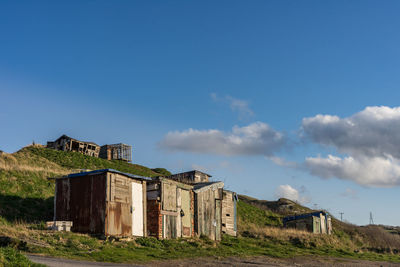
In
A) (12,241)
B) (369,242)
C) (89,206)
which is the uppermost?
(89,206)

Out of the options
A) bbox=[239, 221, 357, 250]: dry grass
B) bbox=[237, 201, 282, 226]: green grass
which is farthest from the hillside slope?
bbox=[237, 201, 282, 226]: green grass

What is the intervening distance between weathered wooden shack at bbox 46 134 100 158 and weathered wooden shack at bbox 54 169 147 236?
43068mm

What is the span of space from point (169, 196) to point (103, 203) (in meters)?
5.31

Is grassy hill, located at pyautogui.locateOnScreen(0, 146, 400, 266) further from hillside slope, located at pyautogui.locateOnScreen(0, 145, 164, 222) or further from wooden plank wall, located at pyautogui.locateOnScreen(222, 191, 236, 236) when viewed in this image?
wooden plank wall, located at pyautogui.locateOnScreen(222, 191, 236, 236)

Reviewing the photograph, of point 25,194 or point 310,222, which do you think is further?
point 310,222

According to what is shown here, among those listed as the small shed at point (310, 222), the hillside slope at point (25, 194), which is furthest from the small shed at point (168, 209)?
the small shed at point (310, 222)

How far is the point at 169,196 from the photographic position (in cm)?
2647

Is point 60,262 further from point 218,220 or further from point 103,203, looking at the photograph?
point 218,220

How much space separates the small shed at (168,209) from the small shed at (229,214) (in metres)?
9.85

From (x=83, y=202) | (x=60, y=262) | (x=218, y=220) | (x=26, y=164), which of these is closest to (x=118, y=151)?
(x=26, y=164)

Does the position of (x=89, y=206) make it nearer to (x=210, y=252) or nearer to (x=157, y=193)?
(x=157, y=193)

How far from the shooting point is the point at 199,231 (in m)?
29.1

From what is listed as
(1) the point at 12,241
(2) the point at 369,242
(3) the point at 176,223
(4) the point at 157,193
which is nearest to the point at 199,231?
(3) the point at 176,223

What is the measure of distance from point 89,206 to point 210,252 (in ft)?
24.0
